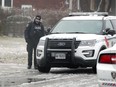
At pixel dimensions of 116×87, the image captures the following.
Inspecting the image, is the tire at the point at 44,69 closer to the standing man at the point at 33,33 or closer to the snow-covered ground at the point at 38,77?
the snow-covered ground at the point at 38,77

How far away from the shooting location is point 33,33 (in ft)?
55.0

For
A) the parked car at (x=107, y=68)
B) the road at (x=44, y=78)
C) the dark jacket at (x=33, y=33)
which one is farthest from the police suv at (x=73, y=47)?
the parked car at (x=107, y=68)

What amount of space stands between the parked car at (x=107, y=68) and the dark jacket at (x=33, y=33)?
7.60 meters

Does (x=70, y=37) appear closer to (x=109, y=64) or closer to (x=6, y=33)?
(x=109, y=64)

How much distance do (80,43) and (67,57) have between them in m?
0.57

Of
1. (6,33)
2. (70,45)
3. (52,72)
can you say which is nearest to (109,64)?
(70,45)

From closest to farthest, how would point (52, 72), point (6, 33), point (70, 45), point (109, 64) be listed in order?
point (109, 64) < point (70, 45) < point (52, 72) < point (6, 33)

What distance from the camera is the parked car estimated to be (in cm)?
897

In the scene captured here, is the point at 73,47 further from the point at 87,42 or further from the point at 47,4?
the point at 47,4

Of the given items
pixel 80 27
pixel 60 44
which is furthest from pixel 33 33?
pixel 60 44

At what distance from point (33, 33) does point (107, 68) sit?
25.9ft

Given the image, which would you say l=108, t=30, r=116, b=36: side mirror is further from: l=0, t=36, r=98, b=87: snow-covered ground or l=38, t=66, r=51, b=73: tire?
l=38, t=66, r=51, b=73: tire

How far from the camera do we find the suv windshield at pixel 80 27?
16.4 meters

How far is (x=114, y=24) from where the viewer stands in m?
17.2
